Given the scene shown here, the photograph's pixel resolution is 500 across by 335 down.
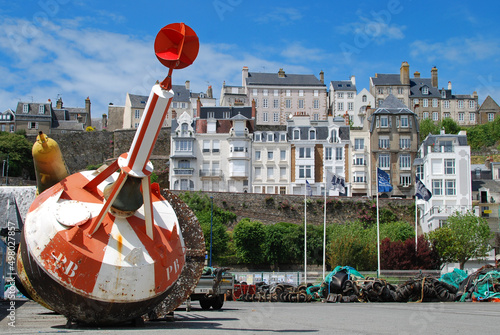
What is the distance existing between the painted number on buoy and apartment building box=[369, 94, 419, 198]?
80.6 meters

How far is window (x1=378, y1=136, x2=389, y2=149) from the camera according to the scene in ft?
305

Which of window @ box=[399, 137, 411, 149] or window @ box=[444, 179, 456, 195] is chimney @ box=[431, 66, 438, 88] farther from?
window @ box=[444, 179, 456, 195]

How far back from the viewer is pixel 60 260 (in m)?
14.0

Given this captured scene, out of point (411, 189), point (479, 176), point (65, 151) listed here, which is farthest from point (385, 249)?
point (65, 151)

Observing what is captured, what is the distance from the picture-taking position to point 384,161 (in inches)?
3620

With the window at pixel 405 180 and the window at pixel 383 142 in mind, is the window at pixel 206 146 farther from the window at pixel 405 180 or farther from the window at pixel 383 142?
the window at pixel 405 180

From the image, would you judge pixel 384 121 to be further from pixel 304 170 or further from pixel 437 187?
pixel 437 187

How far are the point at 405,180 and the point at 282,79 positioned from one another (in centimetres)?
4487

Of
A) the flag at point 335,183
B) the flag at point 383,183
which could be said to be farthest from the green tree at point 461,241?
the flag at point 383,183

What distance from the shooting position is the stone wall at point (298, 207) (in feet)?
279

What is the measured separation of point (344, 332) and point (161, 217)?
5.62m

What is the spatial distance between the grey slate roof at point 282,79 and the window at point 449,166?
52.1 meters

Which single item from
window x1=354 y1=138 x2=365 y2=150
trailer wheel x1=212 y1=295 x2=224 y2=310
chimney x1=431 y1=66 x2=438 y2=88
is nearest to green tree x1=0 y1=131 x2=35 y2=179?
window x1=354 y1=138 x2=365 y2=150

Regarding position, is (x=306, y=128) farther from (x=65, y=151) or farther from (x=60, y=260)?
(x=60, y=260)
